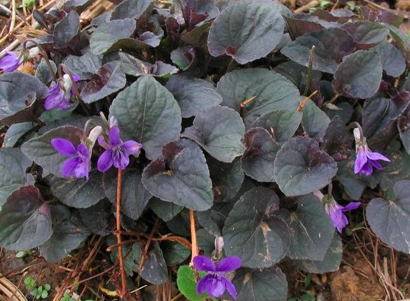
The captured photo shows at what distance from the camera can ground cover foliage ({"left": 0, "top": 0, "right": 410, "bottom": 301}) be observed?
1.41 metres

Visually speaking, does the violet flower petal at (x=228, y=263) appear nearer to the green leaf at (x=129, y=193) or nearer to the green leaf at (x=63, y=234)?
the green leaf at (x=129, y=193)

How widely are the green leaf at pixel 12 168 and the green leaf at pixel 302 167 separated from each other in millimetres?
823

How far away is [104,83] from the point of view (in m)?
1.60

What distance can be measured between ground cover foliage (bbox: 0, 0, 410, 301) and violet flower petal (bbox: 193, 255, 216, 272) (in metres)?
0.13

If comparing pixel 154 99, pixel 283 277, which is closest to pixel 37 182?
pixel 154 99

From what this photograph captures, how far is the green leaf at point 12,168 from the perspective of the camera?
5.11 feet

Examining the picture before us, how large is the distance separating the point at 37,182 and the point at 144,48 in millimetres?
617

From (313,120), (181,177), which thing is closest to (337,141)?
(313,120)

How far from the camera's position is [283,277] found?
4.86ft

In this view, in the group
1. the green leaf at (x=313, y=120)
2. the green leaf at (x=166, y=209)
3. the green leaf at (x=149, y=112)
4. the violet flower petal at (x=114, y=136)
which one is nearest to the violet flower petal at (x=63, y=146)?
the violet flower petal at (x=114, y=136)

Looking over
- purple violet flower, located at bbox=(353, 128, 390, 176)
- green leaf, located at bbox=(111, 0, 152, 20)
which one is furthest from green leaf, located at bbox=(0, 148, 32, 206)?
purple violet flower, located at bbox=(353, 128, 390, 176)

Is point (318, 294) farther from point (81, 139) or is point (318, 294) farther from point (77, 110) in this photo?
point (77, 110)

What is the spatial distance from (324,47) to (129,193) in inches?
35.8

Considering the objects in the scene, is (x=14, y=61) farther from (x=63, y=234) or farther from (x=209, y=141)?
(x=209, y=141)
